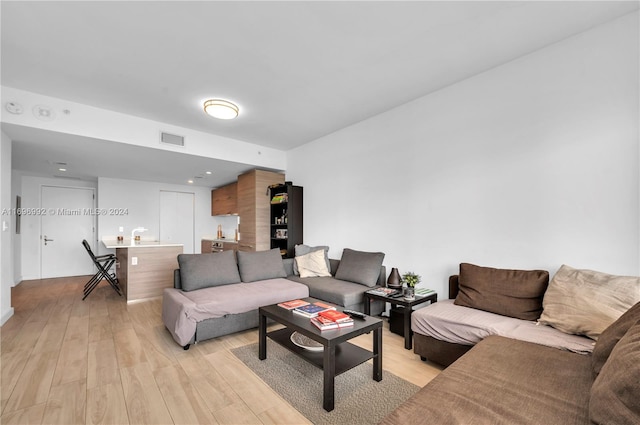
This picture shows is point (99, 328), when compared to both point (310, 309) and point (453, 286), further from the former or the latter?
point (453, 286)

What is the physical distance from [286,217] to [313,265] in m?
1.25

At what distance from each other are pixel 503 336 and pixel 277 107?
3283mm

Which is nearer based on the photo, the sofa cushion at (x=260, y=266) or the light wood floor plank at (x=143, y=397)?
the light wood floor plank at (x=143, y=397)

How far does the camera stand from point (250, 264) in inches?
150

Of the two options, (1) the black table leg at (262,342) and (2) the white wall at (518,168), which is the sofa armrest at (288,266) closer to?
(2) the white wall at (518,168)

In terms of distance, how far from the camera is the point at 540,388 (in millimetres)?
1315

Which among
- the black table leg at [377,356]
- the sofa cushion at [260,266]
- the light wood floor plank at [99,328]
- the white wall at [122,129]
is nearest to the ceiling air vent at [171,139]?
the white wall at [122,129]

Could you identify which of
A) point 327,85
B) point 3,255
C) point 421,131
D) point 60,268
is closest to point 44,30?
point 327,85

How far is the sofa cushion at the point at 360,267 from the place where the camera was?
3572 mm

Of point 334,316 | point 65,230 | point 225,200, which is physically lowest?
point 334,316

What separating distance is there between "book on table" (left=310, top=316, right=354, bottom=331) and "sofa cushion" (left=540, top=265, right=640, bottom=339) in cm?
148

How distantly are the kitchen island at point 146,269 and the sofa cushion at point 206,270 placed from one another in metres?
1.58

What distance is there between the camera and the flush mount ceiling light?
3.26m

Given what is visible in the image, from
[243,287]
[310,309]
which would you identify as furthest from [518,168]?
[243,287]
